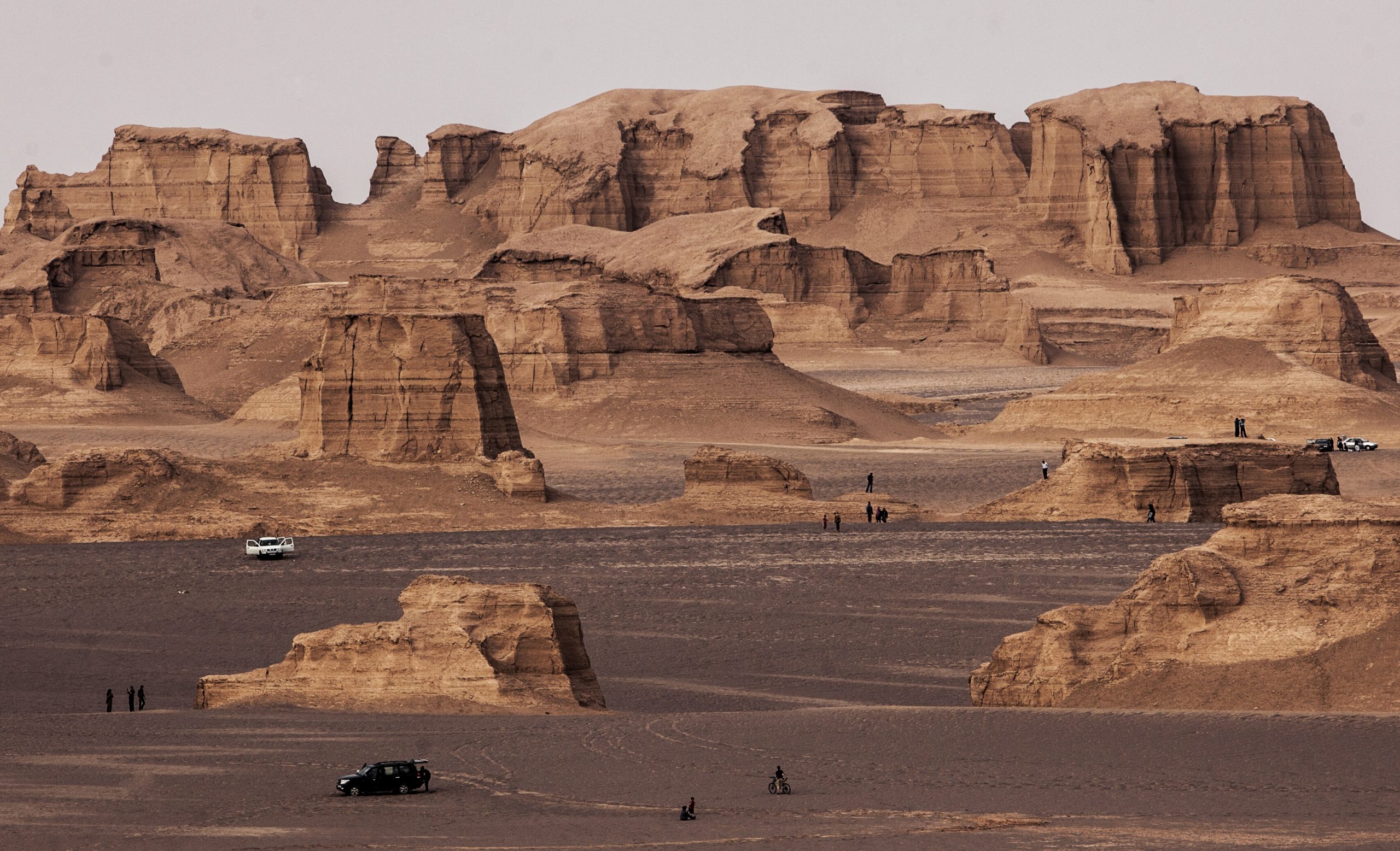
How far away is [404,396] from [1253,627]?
1045 inches

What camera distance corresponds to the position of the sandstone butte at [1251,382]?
62750mm

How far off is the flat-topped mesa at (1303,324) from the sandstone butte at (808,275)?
42838mm

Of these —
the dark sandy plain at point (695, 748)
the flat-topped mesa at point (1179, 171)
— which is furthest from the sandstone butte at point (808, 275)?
the dark sandy plain at point (695, 748)

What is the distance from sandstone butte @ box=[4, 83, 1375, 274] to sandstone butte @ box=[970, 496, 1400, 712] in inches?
4720

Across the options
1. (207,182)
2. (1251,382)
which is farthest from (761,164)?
(1251,382)

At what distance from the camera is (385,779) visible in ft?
65.7

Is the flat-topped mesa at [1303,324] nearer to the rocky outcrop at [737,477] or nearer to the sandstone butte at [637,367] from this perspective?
the sandstone butte at [637,367]

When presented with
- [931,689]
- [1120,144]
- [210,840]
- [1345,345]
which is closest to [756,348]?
[1345,345]

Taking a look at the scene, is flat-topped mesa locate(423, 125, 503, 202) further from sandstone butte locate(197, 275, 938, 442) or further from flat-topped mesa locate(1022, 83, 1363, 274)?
sandstone butte locate(197, 275, 938, 442)

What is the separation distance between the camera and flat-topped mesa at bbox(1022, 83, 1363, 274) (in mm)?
142875

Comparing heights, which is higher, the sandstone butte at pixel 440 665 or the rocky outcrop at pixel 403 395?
the rocky outcrop at pixel 403 395

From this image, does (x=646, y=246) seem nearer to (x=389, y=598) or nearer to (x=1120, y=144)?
(x=1120, y=144)

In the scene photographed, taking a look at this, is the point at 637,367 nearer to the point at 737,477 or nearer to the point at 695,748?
the point at 737,477

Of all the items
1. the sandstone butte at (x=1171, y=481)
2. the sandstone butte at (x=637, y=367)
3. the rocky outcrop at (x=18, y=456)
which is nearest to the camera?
the sandstone butte at (x=1171, y=481)
